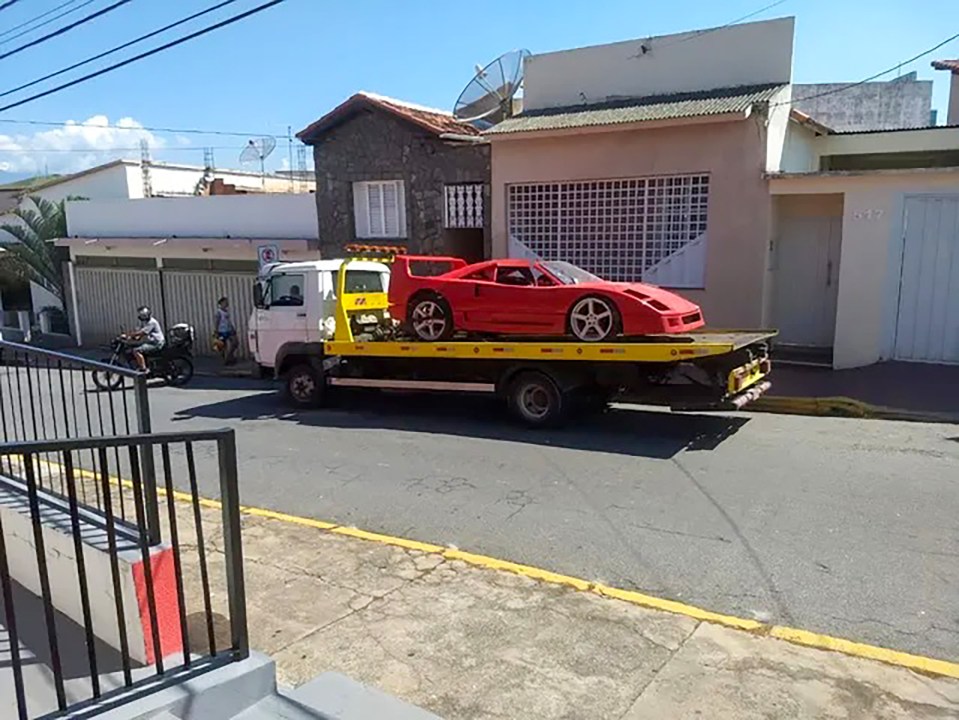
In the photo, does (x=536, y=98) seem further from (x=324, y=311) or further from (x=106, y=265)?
(x=106, y=265)

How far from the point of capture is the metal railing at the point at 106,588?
9.14 feet

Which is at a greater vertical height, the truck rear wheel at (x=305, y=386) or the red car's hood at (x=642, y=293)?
the red car's hood at (x=642, y=293)

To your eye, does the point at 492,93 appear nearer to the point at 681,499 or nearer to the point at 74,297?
the point at 681,499

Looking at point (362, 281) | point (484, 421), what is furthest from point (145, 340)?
point (484, 421)

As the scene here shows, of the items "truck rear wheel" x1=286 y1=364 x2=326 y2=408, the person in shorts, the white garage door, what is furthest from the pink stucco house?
the person in shorts

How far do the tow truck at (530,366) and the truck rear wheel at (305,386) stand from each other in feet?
0.05

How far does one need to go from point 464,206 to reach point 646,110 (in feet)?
13.7

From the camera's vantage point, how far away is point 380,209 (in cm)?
1661

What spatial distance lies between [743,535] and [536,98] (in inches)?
461

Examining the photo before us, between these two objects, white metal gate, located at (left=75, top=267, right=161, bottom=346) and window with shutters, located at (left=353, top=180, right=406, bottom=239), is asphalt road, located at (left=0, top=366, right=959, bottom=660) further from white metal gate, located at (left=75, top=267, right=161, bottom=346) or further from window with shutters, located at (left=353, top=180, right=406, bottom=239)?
white metal gate, located at (left=75, top=267, right=161, bottom=346)

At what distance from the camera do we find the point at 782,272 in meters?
13.4

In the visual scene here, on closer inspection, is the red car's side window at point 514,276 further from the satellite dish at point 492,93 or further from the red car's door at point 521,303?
the satellite dish at point 492,93

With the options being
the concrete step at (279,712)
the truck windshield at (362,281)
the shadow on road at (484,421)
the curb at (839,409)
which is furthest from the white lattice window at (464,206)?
the concrete step at (279,712)

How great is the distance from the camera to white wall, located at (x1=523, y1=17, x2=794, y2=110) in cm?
1278
